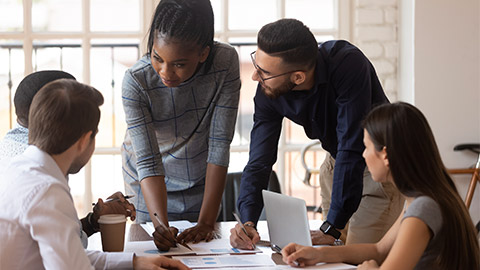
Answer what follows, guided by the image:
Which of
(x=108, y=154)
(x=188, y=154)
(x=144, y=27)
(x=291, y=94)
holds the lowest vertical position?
(x=108, y=154)

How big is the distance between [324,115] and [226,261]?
64cm

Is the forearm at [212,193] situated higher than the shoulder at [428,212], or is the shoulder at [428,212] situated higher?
the shoulder at [428,212]

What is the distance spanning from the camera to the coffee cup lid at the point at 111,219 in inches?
68.0

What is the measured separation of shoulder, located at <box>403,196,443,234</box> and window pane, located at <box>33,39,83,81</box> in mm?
2681

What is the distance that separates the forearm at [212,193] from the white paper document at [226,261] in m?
0.31

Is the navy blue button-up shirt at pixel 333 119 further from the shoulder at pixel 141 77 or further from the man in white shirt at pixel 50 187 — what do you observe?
the man in white shirt at pixel 50 187

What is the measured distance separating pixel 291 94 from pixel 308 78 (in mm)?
94

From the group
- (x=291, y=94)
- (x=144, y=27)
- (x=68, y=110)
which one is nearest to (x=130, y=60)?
(x=144, y=27)

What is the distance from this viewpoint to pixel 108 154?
3773 mm

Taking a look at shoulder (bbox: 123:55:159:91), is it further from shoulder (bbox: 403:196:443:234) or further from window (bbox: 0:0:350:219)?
window (bbox: 0:0:350:219)

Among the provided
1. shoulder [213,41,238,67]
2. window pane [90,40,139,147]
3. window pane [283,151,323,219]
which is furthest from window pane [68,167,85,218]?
shoulder [213,41,238,67]

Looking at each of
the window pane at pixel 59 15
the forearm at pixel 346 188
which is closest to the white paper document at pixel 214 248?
the forearm at pixel 346 188

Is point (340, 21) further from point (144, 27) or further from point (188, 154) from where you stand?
point (188, 154)

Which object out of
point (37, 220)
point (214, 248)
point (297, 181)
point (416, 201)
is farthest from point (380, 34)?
point (37, 220)
